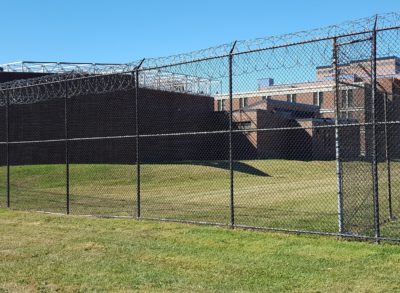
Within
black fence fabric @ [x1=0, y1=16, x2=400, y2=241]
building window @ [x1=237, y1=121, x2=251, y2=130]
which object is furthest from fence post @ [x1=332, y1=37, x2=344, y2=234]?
building window @ [x1=237, y1=121, x2=251, y2=130]

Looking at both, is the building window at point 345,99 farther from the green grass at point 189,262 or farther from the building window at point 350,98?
the green grass at point 189,262

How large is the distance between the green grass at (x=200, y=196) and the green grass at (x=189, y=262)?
183 cm

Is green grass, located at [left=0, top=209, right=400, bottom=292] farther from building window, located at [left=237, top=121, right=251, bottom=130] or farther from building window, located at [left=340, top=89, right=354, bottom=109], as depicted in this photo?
building window, located at [left=237, top=121, right=251, bottom=130]

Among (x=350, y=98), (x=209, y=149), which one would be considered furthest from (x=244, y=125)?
(x=350, y=98)

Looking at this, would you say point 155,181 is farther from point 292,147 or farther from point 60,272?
point 292,147

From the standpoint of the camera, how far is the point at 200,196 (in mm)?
19594

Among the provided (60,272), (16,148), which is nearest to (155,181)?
(16,148)

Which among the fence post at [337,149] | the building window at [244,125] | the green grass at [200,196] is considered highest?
the building window at [244,125]

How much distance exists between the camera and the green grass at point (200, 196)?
11.1 meters

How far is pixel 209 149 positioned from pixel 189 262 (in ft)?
140

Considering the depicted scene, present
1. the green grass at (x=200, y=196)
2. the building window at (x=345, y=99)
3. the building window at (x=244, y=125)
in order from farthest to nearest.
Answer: the building window at (x=244, y=125) < the building window at (x=345, y=99) < the green grass at (x=200, y=196)

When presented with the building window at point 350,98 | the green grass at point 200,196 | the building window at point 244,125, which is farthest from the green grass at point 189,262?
the building window at point 244,125

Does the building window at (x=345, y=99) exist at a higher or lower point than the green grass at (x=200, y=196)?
higher

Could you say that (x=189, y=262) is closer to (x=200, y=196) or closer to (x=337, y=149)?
(x=337, y=149)
